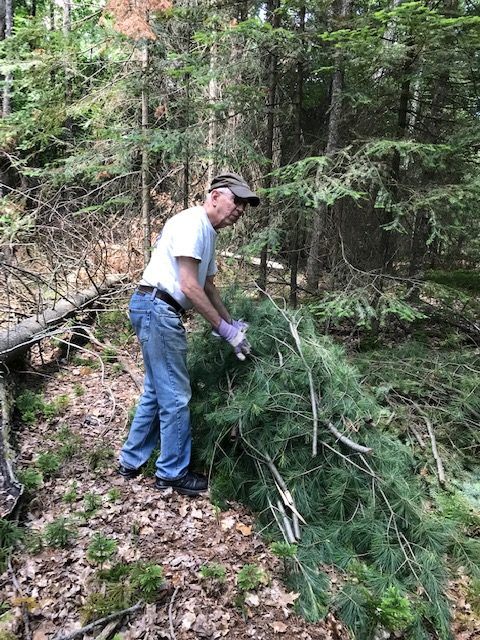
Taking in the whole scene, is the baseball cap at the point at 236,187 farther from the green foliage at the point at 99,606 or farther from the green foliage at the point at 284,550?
the green foliage at the point at 99,606

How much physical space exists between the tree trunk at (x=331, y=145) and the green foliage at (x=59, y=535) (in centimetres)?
473

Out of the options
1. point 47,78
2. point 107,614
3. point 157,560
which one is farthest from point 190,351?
point 47,78

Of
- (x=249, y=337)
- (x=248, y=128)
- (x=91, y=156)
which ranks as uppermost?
(x=248, y=128)

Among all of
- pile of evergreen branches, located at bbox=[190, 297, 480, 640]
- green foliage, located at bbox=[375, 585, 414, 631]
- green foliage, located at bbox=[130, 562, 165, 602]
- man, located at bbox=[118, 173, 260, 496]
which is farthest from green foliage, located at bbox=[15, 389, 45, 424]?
green foliage, located at bbox=[375, 585, 414, 631]

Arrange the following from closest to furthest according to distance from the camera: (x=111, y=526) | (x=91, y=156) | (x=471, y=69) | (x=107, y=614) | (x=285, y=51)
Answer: (x=107, y=614) → (x=111, y=526) → (x=471, y=69) → (x=285, y=51) → (x=91, y=156)

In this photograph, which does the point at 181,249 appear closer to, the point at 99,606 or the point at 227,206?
the point at 227,206

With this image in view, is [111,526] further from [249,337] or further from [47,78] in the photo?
[47,78]

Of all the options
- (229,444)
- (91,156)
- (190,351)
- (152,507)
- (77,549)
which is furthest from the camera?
(91,156)

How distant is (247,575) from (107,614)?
2.66ft

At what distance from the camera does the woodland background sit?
3.06 metres

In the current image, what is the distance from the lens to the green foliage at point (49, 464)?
3.59 meters

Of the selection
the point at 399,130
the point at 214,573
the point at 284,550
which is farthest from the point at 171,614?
the point at 399,130

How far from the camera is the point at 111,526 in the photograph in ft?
10.2

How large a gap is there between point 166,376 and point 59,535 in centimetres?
124
